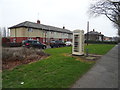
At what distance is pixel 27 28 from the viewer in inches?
1379

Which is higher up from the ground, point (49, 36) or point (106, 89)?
point (49, 36)

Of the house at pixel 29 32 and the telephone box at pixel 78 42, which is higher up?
the house at pixel 29 32

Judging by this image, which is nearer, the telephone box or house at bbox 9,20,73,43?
the telephone box

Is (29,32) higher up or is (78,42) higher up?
(29,32)

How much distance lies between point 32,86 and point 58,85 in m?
1.01

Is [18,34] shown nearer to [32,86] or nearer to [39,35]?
[39,35]

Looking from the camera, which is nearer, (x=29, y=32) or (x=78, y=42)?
(x=78, y=42)

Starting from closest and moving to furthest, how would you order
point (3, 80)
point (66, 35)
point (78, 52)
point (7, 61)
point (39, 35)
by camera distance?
1. point (3, 80)
2. point (7, 61)
3. point (78, 52)
4. point (39, 35)
5. point (66, 35)

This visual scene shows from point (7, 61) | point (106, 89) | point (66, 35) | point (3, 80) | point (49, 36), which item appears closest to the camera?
point (106, 89)

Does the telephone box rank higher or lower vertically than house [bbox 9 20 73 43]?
lower

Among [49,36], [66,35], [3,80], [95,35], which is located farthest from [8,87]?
[95,35]

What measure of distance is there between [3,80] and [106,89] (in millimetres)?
4377

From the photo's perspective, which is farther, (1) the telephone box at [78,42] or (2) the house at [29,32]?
(2) the house at [29,32]

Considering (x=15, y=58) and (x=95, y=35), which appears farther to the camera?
(x=95, y=35)
